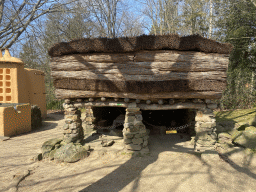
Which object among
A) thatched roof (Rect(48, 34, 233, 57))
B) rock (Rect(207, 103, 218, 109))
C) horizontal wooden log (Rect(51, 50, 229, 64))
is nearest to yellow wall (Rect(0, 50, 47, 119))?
thatched roof (Rect(48, 34, 233, 57))

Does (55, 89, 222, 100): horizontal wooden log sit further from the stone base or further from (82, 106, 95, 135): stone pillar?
(82, 106, 95, 135): stone pillar

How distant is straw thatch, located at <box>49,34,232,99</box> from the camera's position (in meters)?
4.82

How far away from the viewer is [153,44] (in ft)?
15.7

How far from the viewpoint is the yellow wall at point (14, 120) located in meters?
7.48

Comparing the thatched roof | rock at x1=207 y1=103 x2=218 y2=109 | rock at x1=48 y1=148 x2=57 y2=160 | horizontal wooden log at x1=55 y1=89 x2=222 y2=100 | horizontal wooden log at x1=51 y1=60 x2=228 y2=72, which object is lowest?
rock at x1=48 y1=148 x2=57 y2=160

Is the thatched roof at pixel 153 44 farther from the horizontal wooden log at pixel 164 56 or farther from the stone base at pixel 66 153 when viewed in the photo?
the stone base at pixel 66 153

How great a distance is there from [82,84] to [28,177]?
308 centimetres

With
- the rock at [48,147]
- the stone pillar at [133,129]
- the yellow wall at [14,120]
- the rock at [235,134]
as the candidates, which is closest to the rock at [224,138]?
the rock at [235,134]

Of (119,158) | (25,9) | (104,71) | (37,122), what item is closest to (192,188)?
(119,158)

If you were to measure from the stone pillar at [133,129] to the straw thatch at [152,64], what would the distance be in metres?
0.61

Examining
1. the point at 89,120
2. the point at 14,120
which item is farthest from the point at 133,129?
the point at 14,120

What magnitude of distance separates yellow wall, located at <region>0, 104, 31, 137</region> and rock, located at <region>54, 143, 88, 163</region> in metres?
3.92

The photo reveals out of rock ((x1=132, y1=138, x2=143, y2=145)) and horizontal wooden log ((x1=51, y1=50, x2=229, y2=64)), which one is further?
rock ((x1=132, y1=138, x2=143, y2=145))

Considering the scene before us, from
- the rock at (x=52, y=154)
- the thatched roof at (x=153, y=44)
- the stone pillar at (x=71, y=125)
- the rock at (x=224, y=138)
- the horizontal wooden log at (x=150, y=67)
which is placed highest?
the thatched roof at (x=153, y=44)
